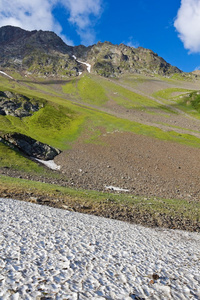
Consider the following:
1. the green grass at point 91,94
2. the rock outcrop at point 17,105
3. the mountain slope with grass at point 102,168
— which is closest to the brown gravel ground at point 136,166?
the mountain slope with grass at point 102,168

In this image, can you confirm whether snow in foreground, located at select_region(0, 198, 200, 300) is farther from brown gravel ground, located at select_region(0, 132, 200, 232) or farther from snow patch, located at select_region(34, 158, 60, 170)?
snow patch, located at select_region(34, 158, 60, 170)

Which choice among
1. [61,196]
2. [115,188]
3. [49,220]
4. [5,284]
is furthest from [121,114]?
[5,284]

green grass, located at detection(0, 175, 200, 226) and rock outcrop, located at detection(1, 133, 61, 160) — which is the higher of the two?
rock outcrop, located at detection(1, 133, 61, 160)

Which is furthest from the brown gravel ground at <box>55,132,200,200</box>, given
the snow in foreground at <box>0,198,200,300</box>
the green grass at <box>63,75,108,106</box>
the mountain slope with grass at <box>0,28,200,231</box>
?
the green grass at <box>63,75,108,106</box>

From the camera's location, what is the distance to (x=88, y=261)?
10039mm

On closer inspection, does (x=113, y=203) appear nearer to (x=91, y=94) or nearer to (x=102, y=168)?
(x=102, y=168)

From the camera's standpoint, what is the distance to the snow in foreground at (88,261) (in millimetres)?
7535

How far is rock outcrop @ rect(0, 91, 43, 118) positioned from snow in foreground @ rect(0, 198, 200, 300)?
76.5 metres

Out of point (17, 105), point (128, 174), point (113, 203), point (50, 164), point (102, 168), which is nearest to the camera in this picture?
point (113, 203)

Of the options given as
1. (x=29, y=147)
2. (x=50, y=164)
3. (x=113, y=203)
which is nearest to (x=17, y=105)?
(x=29, y=147)

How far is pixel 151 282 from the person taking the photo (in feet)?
29.0

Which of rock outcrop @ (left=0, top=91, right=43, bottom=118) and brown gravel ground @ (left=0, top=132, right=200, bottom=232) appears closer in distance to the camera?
brown gravel ground @ (left=0, top=132, right=200, bottom=232)

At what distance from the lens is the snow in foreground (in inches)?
297

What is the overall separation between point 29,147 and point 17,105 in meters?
47.9
